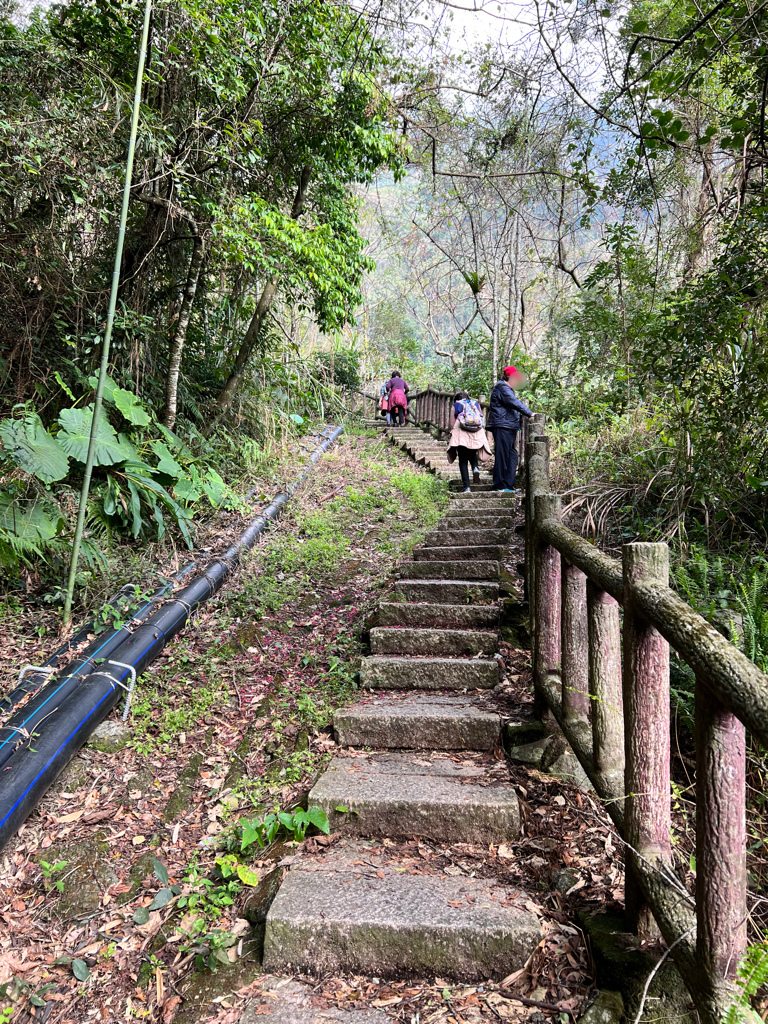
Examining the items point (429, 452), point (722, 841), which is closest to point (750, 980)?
point (722, 841)

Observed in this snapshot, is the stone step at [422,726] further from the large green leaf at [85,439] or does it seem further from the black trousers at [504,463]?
the black trousers at [504,463]

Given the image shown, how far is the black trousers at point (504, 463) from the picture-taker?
7055 millimetres

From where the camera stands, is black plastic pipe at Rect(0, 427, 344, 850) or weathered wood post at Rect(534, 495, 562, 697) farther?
weathered wood post at Rect(534, 495, 562, 697)

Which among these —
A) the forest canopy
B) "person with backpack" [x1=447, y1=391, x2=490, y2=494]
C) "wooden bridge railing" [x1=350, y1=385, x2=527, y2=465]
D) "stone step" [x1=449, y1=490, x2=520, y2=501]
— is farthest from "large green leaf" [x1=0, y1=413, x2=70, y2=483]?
"wooden bridge railing" [x1=350, y1=385, x2=527, y2=465]

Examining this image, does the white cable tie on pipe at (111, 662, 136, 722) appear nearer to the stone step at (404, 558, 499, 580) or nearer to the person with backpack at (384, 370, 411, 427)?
the stone step at (404, 558, 499, 580)

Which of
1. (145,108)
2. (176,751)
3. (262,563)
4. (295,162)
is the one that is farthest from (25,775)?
(295,162)

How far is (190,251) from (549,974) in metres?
6.38

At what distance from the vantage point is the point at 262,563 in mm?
5625

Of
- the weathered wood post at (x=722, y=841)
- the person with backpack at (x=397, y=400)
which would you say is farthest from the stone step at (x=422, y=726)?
the person with backpack at (x=397, y=400)

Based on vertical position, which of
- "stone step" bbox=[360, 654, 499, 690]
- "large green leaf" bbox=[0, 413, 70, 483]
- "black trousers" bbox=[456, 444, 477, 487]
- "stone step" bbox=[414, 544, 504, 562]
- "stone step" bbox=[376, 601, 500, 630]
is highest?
"black trousers" bbox=[456, 444, 477, 487]

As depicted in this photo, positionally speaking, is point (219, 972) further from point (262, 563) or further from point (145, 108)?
point (145, 108)

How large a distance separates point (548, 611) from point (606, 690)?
2.97 ft

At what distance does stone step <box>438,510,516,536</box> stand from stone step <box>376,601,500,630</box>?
5.76ft

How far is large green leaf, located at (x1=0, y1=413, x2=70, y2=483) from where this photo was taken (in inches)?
154
